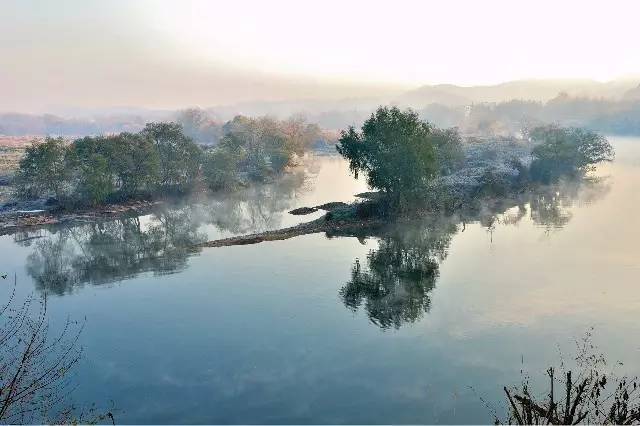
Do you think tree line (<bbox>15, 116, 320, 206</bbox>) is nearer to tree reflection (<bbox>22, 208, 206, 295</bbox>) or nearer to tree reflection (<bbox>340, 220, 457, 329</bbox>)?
tree reflection (<bbox>22, 208, 206, 295</bbox>)

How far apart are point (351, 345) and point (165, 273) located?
28.1m

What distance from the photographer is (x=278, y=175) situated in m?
144

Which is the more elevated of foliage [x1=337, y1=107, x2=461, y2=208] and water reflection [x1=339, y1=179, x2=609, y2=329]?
foliage [x1=337, y1=107, x2=461, y2=208]

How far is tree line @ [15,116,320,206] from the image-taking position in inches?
3693

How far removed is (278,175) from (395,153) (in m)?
72.5

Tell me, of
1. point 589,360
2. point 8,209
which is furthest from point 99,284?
point 8,209

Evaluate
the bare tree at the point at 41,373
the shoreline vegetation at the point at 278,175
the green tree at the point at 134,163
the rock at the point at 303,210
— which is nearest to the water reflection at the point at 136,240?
the rock at the point at 303,210

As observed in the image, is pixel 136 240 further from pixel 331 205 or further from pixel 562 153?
pixel 562 153

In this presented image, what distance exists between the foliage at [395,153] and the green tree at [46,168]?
183ft

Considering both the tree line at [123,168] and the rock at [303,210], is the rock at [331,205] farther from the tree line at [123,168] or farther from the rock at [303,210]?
the tree line at [123,168]

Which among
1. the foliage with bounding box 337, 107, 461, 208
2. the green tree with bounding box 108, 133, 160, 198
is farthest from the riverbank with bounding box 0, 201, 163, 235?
the foliage with bounding box 337, 107, 461, 208

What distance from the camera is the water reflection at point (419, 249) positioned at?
142 feet

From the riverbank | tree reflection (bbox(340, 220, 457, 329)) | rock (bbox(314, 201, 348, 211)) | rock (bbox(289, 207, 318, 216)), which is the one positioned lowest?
the riverbank

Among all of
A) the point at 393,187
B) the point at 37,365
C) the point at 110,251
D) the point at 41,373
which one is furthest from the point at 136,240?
the point at 41,373
